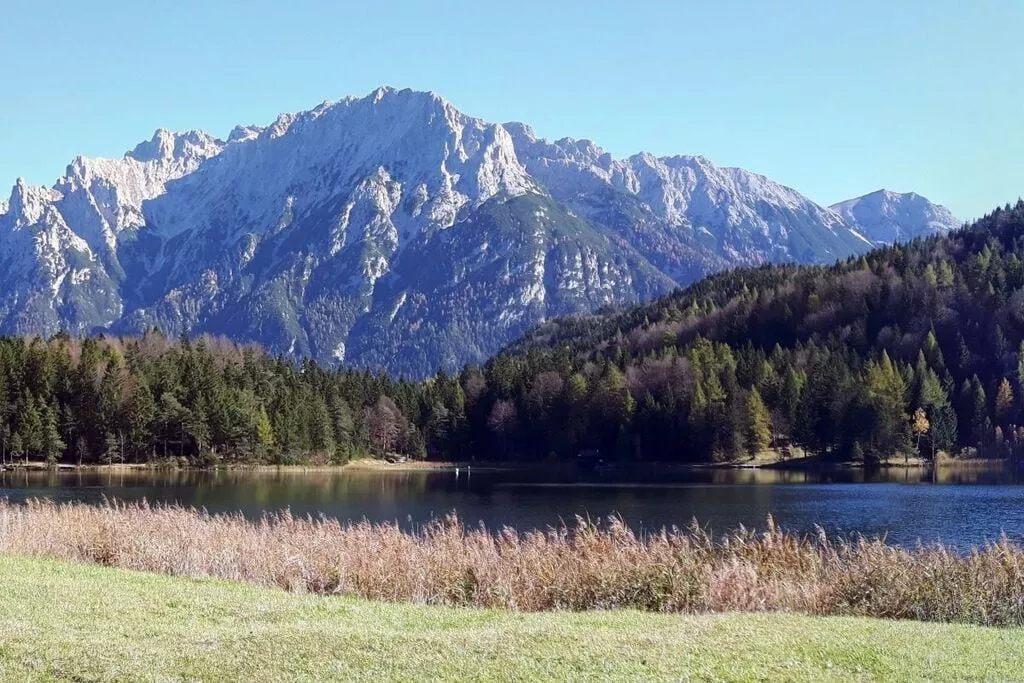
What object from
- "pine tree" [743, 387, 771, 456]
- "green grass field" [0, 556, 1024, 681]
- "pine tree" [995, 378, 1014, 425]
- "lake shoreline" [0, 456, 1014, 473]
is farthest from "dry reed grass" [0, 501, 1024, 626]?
"pine tree" [995, 378, 1014, 425]

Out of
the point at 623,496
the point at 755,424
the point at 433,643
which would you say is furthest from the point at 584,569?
the point at 755,424

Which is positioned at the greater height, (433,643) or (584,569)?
(433,643)

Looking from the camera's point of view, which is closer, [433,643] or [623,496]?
[433,643]

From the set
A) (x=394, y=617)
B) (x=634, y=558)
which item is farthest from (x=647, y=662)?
(x=634, y=558)

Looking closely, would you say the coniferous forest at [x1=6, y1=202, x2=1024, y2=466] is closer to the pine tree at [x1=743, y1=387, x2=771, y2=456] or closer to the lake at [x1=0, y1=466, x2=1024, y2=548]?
the pine tree at [x1=743, y1=387, x2=771, y2=456]

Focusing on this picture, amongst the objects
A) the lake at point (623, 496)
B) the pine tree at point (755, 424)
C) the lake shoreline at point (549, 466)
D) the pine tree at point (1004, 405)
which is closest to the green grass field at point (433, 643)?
the lake at point (623, 496)

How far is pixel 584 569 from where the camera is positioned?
1123 inches

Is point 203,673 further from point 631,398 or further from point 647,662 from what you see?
point 631,398

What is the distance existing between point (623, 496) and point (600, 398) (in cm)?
7776

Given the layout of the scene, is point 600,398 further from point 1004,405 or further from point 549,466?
point 1004,405

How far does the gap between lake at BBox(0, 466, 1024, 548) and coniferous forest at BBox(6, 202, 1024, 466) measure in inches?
366

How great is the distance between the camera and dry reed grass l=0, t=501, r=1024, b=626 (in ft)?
87.1

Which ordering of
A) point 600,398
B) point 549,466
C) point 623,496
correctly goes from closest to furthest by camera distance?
point 623,496 < point 549,466 < point 600,398

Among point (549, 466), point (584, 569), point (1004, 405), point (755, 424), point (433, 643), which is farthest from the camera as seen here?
point (549, 466)
